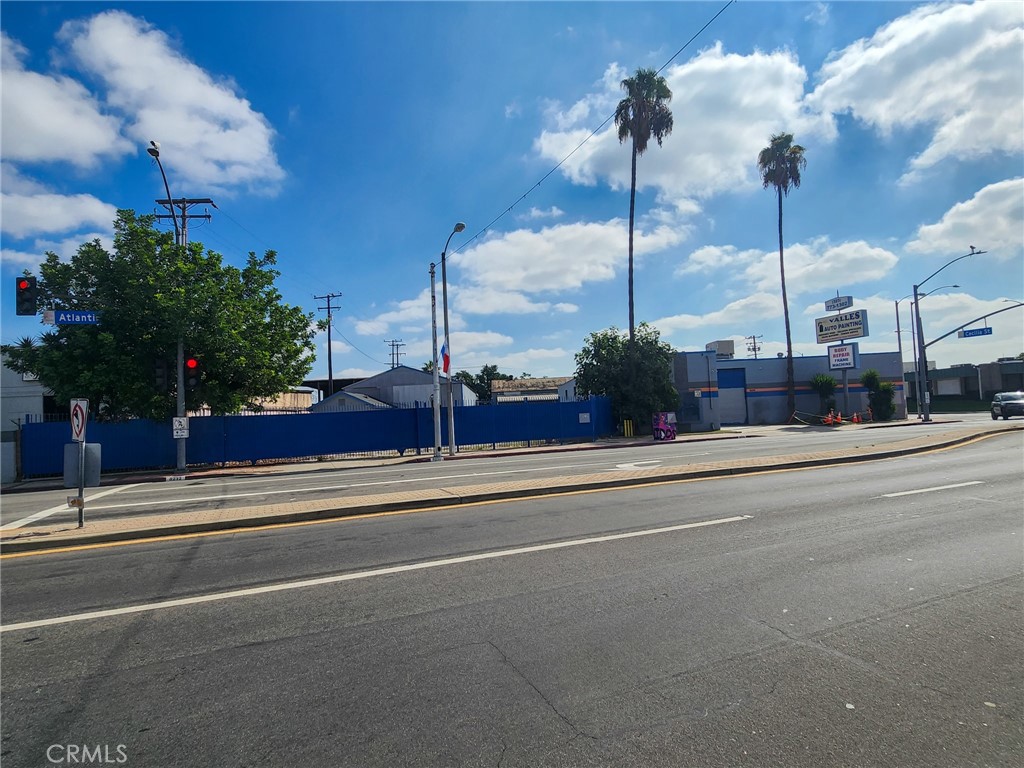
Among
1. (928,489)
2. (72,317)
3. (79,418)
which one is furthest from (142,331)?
(928,489)

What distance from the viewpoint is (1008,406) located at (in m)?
37.7

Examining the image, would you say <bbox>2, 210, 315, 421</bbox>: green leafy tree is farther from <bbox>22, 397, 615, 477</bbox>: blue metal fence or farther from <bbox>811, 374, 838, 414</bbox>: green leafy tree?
<bbox>811, 374, 838, 414</bbox>: green leafy tree

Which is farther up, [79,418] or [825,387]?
[825,387]

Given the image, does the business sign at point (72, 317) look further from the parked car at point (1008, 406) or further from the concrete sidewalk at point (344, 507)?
the parked car at point (1008, 406)

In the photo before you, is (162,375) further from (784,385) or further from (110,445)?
(784,385)

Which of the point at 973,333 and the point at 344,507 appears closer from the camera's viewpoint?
the point at 344,507

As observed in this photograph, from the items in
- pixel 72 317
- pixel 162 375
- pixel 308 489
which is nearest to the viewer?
pixel 308 489

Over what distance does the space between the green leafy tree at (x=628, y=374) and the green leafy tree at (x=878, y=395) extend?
737 inches

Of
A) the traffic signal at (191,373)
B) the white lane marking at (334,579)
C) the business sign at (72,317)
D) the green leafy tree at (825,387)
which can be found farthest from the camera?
the green leafy tree at (825,387)

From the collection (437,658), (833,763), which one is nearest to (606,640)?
(437,658)

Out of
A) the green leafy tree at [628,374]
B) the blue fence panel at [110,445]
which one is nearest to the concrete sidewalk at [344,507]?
the blue fence panel at [110,445]

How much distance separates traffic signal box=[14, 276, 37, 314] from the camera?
14516mm

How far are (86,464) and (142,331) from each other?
44.3ft

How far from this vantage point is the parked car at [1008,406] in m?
37.2
